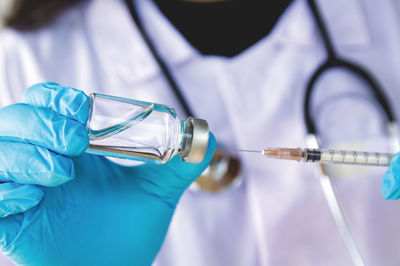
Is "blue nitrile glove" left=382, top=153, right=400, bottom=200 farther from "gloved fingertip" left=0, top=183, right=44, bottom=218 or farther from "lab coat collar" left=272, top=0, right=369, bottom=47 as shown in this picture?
"gloved fingertip" left=0, top=183, right=44, bottom=218

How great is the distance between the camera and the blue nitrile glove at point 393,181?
67 centimetres

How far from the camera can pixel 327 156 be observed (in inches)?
27.7

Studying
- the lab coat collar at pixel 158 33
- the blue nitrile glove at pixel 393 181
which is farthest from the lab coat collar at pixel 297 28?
the blue nitrile glove at pixel 393 181

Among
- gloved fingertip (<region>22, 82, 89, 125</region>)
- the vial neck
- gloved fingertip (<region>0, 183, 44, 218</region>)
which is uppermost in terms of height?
gloved fingertip (<region>22, 82, 89, 125</region>)

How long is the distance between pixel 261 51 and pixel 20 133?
59cm

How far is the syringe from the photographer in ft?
2.26

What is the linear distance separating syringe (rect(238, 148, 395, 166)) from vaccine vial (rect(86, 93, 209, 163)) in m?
0.18

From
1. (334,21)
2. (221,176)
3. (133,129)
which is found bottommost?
(221,176)

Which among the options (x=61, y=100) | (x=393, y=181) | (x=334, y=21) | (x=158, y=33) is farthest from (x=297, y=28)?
(x=61, y=100)

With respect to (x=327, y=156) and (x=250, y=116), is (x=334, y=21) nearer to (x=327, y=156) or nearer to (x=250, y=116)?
(x=250, y=116)

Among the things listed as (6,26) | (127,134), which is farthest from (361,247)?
(6,26)

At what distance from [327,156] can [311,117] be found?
214 mm

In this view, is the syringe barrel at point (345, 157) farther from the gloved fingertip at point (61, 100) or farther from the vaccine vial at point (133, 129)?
the gloved fingertip at point (61, 100)

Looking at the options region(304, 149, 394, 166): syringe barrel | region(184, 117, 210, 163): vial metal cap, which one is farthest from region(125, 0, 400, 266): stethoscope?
region(184, 117, 210, 163): vial metal cap
